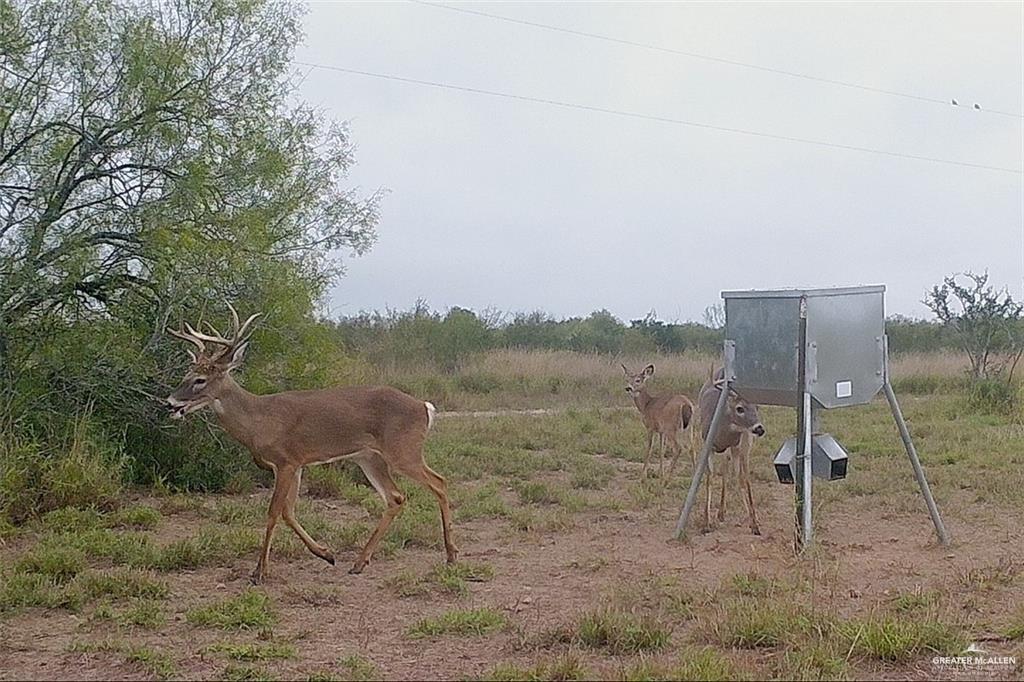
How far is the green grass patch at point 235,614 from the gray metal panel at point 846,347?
458 cm

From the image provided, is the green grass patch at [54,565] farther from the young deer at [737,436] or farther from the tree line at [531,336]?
the tree line at [531,336]

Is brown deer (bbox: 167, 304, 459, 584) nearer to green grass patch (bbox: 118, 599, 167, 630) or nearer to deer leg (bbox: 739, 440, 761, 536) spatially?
green grass patch (bbox: 118, 599, 167, 630)

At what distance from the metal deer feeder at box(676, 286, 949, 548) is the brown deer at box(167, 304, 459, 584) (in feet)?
9.02

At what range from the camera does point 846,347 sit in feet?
31.2

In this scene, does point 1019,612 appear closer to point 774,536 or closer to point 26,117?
point 774,536

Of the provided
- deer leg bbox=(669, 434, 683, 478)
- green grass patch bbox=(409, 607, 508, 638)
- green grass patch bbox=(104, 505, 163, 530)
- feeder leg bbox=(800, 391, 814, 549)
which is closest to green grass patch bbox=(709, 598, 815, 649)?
green grass patch bbox=(409, 607, 508, 638)

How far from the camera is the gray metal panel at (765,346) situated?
9414 mm

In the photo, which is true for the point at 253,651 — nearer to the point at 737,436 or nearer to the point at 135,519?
the point at 135,519

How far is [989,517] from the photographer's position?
11.1 metres

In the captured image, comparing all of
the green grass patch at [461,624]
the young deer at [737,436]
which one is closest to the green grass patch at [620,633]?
the green grass patch at [461,624]

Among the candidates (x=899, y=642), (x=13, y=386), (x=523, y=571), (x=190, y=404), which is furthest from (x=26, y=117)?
(x=899, y=642)

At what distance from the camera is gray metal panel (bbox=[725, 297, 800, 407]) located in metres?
9.41

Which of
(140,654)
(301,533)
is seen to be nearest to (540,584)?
(301,533)

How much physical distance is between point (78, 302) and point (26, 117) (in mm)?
1961
